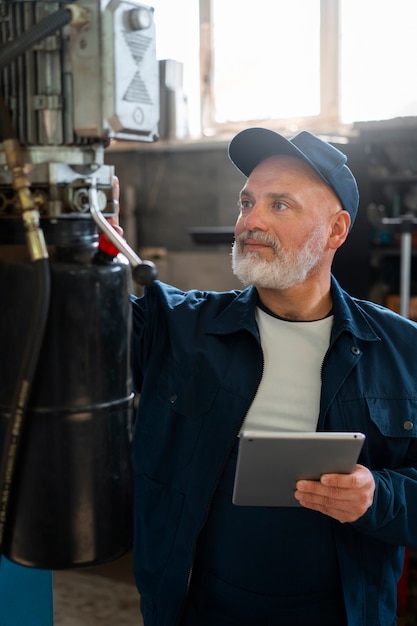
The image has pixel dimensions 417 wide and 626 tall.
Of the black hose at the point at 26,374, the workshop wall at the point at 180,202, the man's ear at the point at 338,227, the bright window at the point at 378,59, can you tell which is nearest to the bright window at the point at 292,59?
the bright window at the point at 378,59

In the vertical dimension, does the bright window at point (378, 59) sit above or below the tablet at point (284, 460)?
above

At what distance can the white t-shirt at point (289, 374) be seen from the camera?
59.2 inches

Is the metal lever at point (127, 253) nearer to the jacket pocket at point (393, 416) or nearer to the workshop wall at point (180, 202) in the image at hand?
the jacket pocket at point (393, 416)

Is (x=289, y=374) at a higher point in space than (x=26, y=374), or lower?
lower

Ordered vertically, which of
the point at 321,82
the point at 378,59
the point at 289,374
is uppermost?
the point at 378,59

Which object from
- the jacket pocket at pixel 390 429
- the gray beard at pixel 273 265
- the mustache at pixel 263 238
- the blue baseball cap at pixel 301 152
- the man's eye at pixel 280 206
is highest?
the blue baseball cap at pixel 301 152

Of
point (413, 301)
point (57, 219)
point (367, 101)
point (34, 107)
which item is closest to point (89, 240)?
point (57, 219)

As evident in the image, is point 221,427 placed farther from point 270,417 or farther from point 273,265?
point 273,265

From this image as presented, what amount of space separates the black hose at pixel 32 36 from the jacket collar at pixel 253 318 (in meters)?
0.88

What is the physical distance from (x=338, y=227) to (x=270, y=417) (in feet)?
1.60

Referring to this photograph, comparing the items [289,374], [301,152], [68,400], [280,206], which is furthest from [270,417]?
[68,400]

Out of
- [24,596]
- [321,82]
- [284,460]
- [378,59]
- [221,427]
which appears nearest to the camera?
[284,460]

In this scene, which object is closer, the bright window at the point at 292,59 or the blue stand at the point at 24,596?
the blue stand at the point at 24,596

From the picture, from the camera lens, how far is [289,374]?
1540 millimetres
